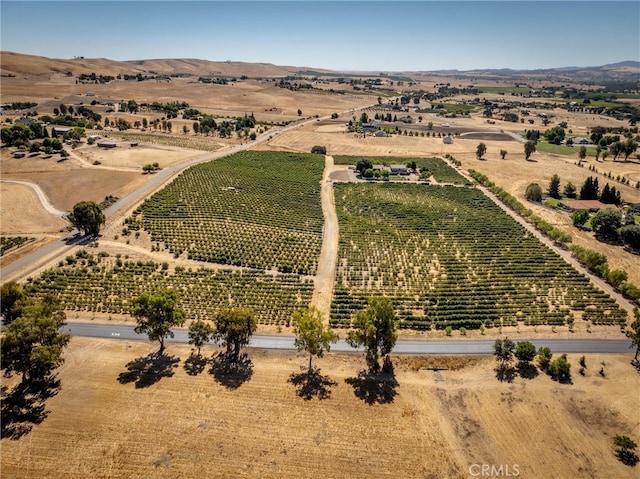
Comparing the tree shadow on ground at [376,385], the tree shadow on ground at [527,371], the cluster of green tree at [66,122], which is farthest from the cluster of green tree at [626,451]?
the cluster of green tree at [66,122]

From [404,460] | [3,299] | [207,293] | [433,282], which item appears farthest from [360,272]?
[3,299]

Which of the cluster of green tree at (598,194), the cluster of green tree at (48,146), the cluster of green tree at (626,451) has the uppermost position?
the cluster of green tree at (48,146)

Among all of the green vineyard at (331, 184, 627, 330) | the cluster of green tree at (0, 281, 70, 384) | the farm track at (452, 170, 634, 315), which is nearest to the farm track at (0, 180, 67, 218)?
the cluster of green tree at (0, 281, 70, 384)

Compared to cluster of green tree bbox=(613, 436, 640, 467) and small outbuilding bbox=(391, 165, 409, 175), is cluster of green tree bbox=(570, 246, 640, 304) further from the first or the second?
small outbuilding bbox=(391, 165, 409, 175)

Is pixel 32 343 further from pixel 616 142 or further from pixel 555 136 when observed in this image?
pixel 555 136

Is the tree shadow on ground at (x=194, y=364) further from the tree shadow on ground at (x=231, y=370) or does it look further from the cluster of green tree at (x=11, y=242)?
the cluster of green tree at (x=11, y=242)

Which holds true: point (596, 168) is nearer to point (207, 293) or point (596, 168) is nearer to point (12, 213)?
point (207, 293)
